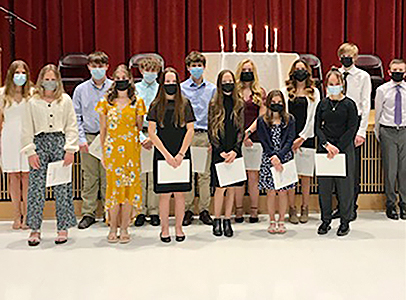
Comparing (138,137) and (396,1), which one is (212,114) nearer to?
(138,137)

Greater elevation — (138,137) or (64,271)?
(138,137)

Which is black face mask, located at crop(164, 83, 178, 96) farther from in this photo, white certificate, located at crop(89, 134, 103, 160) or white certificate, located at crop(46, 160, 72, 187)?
white certificate, located at crop(46, 160, 72, 187)

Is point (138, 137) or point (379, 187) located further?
point (379, 187)

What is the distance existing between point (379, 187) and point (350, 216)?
1067mm

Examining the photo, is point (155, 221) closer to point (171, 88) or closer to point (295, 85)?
point (171, 88)

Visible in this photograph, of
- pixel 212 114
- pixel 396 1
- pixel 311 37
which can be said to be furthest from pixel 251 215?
pixel 396 1

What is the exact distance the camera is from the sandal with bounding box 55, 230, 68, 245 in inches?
176

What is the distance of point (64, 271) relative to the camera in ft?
12.3

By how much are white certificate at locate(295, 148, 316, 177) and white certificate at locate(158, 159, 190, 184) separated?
1.19 metres

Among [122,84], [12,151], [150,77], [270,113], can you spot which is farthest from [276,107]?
[12,151]

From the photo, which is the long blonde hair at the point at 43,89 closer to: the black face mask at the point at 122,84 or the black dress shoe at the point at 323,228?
the black face mask at the point at 122,84

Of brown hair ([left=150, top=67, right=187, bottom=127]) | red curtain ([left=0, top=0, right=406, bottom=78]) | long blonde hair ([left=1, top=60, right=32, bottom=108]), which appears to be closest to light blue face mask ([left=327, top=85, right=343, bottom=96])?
brown hair ([left=150, top=67, right=187, bottom=127])

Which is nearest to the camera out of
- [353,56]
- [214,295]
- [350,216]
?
[214,295]

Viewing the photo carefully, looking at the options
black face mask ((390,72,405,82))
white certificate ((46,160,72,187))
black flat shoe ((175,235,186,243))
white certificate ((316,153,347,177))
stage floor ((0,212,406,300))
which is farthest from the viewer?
black face mask ((390,72,405,82))
